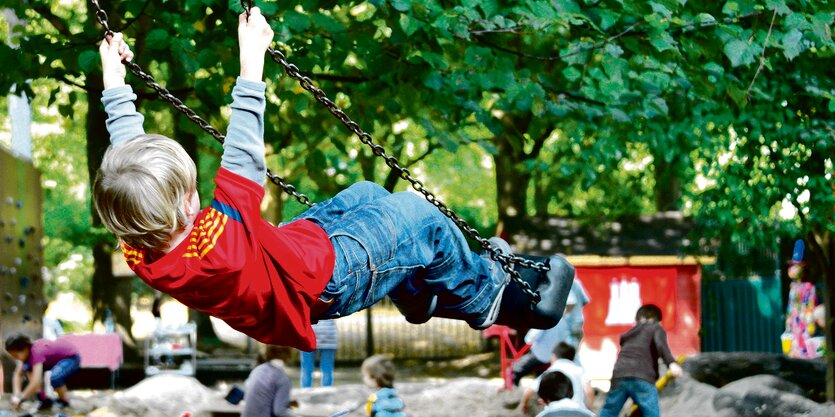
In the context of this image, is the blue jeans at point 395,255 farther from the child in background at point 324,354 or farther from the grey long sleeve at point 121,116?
the child in background at point 324,354

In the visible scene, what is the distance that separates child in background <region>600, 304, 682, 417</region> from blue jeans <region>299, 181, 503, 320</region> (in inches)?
187

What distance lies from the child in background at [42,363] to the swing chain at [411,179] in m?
7.87

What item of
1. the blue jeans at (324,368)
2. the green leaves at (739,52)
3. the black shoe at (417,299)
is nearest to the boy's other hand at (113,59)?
the black shoe at (417,299)

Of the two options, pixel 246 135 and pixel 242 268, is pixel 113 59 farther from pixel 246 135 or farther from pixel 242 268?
pixel 242 268

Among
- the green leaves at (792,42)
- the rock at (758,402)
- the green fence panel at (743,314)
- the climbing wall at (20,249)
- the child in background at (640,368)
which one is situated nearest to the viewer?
the green leaves at (792,42)

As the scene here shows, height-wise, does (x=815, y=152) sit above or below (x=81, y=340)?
above

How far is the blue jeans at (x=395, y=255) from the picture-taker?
12.7 feet

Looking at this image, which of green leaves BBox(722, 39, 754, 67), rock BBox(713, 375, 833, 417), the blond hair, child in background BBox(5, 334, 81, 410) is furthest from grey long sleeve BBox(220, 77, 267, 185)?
child in background BBox(5, 334, 81, 410)

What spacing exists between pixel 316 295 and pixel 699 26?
4.28 meters

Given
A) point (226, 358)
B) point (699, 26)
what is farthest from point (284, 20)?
point (226, 358)

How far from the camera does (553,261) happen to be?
4676mm

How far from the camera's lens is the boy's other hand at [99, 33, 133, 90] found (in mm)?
4016

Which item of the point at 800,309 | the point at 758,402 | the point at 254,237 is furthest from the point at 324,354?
the point at 254,237

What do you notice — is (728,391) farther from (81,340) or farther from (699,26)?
(81,340)
